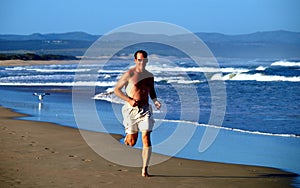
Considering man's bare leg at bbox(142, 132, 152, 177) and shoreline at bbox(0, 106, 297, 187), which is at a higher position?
man's bare leg at bbox(142, 132, 152, 177)

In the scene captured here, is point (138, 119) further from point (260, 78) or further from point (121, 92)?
point (260, 78)

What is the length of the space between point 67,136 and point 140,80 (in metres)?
4.41

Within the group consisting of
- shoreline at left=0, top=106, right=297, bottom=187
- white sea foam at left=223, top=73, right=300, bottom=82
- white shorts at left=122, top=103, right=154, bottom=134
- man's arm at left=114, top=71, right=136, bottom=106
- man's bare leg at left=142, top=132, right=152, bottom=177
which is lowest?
white sea foam at left=223, top=73, right=300, bottom=82

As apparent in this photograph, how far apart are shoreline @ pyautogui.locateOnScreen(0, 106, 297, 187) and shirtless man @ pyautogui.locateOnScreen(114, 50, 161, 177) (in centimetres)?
49

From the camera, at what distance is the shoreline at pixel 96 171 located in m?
8.12

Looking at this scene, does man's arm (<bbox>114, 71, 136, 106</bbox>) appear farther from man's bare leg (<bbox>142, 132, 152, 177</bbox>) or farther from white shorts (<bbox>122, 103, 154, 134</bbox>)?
man's bare leg (<bbox>142, 132, 152, 177</bbox>)

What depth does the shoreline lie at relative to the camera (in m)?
8.12

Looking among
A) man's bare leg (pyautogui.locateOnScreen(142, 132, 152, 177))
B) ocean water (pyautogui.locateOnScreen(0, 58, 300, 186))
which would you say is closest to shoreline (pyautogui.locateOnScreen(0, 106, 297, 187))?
man's bare leg (pyautogui.locateOnScreen(142, 132, 152, 177))

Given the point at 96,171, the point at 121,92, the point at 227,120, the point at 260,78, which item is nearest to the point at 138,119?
the point at 121,92

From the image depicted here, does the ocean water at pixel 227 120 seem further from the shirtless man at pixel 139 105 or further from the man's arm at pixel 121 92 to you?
the man's arm at pixel 121 92

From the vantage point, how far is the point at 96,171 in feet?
28.9

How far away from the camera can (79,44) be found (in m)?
152

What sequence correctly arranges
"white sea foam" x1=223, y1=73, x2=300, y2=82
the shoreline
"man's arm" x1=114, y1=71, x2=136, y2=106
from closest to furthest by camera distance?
the shoreline
"man's arm" x1=114, y1=71, x2=136, y2=106
"white sea foam" x1=223, y1=73, x2=300, y2=82

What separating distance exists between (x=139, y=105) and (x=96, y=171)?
115 centimetres
